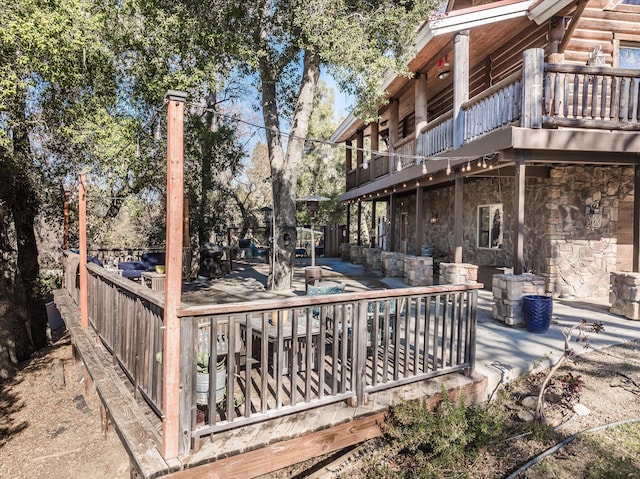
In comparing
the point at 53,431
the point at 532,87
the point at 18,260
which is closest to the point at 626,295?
the point at 532,87

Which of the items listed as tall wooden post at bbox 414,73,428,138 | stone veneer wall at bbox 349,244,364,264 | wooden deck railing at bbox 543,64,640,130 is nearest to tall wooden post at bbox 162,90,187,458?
wooden deck railing at bbox 543,64,640,130

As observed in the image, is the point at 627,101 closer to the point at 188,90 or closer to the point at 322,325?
the point at 322,325

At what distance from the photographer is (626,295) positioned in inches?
236

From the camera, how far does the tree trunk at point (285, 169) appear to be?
29.6 feet

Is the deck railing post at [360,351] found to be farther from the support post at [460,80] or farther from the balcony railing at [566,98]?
the support post at [460,80]

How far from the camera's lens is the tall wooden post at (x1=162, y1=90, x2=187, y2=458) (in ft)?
7.47

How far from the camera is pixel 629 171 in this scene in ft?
25.4

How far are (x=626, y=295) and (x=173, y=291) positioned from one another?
6.75 meters

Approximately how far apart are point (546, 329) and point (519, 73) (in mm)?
3897

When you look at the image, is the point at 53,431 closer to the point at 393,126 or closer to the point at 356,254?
the point at 356,254

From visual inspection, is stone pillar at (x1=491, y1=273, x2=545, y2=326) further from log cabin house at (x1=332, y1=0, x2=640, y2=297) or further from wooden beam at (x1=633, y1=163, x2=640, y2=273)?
wooden beam at (x1=633, y1=163, x2=640, y2=273)

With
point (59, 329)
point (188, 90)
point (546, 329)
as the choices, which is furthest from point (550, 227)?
point (59, 329)

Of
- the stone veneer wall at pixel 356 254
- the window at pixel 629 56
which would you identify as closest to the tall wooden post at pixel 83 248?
the window at pixel 629 56

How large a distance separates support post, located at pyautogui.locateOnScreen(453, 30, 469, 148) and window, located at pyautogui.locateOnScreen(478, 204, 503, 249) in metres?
2.60
